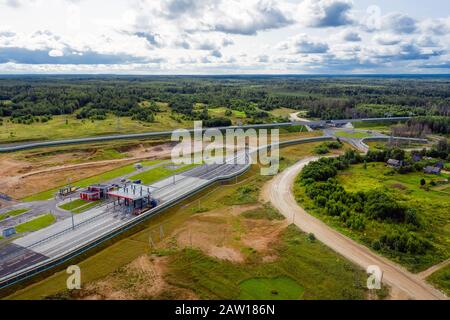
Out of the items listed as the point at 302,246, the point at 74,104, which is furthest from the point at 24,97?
the point at 302,246

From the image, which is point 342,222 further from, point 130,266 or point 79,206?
point 79,206

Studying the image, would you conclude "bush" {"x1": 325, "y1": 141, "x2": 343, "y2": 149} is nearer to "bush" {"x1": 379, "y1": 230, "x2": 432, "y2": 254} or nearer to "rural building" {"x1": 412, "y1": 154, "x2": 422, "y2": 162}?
"rural building" {"x1": 412, "y1": 154, "x2": 422, "y2": 162}

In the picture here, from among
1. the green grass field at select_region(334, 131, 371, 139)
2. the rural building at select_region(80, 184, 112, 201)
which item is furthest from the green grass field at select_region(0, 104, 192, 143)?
the green grass field at select_region(334, 131, 371, 139)

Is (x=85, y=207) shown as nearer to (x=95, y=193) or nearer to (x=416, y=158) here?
(x=95, y=193)

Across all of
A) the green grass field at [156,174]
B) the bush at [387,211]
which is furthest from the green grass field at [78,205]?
the bush at [387,211]

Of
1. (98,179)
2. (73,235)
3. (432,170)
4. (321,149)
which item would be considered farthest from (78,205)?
(432,170)

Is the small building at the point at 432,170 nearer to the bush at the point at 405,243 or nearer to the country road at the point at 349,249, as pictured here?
the country road at the point at 349,249
